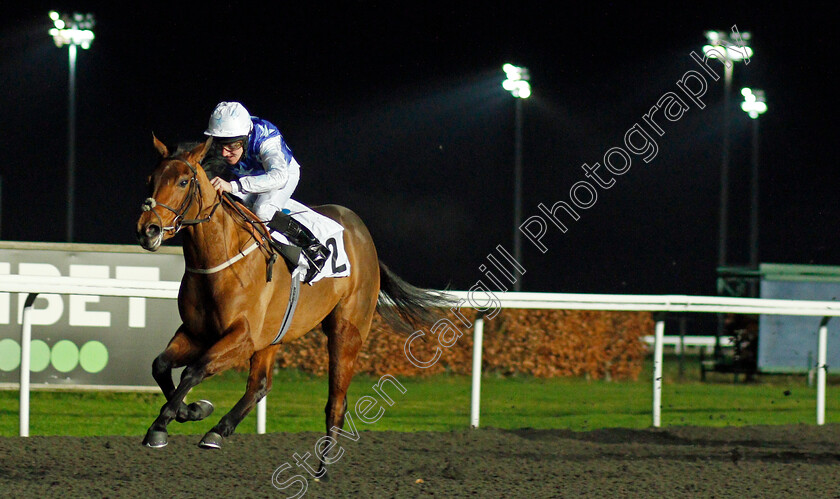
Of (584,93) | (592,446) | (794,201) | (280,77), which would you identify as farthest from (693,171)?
(592,446)

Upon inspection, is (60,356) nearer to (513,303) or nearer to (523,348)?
(513,303)

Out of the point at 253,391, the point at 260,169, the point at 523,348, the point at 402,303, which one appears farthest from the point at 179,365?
the point at 523,348

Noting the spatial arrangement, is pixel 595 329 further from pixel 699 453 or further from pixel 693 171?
pixel 693 171

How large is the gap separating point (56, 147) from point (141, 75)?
3.92 meters

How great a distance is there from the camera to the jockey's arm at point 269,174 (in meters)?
4.18

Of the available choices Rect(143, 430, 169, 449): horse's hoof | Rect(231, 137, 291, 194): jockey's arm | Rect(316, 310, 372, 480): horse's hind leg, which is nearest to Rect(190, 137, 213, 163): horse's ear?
Rect(231, 137, 291, 194): jockey's arm

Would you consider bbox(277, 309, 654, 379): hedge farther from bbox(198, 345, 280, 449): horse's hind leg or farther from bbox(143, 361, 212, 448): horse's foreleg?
bbox(143, 361, 212, 448): horse's foreleg

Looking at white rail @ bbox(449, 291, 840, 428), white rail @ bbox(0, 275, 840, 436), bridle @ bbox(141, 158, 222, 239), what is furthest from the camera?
white rail @ bbox(449, 291, 840, 428)

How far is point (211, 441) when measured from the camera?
152 inches

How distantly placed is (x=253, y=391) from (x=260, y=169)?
3.35ft

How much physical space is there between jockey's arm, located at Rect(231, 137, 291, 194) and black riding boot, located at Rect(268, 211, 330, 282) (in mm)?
171

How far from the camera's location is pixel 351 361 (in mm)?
4945

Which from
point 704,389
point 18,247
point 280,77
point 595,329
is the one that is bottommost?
point 704,389

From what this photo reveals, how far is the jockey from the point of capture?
4070mm
